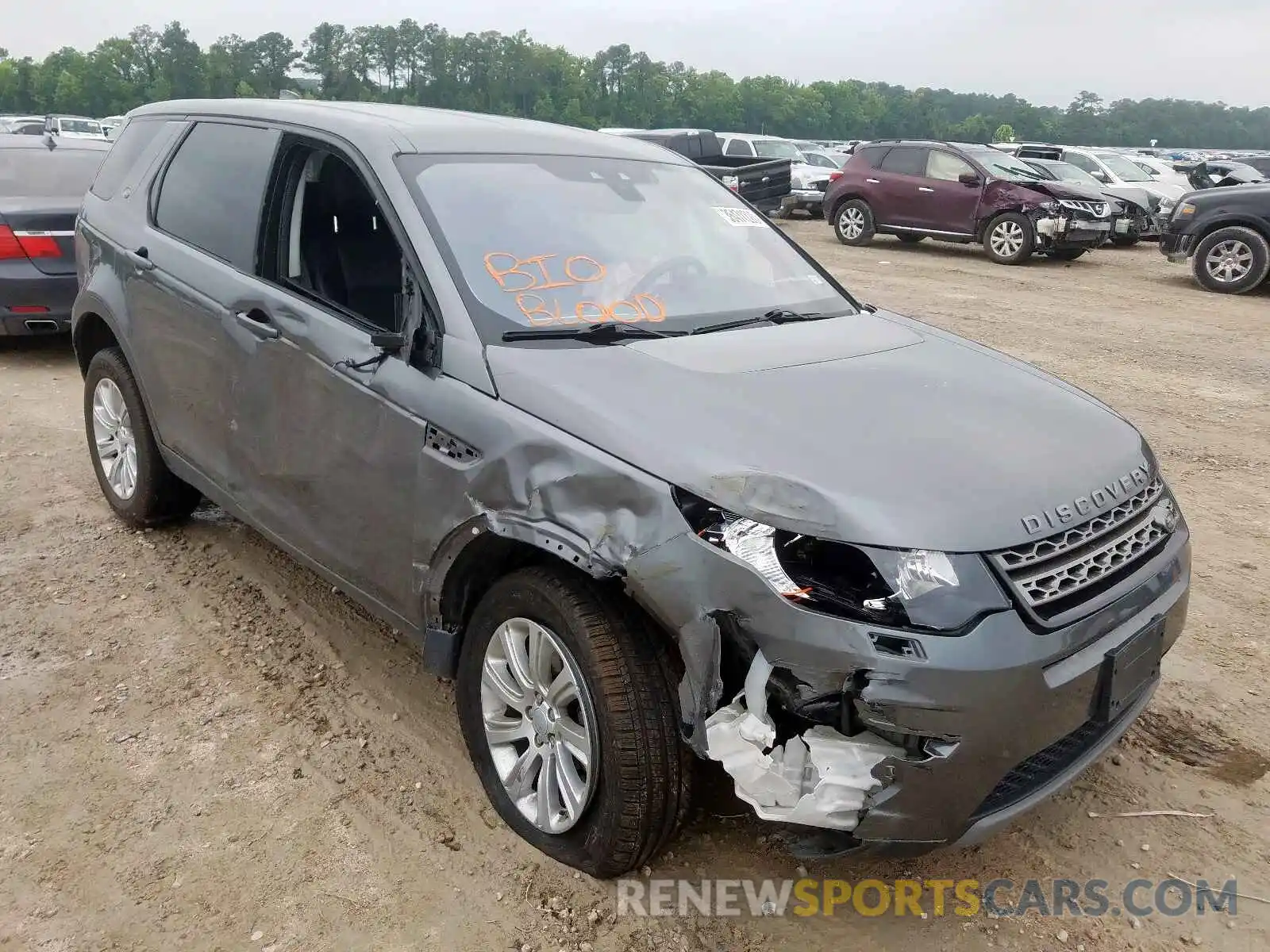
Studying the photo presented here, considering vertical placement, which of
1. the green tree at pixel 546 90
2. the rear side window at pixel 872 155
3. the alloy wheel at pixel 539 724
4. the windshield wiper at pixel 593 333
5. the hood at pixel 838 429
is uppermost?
the green tree at pixel 546 90

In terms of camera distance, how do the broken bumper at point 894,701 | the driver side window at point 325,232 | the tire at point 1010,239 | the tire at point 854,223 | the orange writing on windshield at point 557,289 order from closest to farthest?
the broken bumper at point 894,701, the orange writing on windshield at point 557,289, the driver side window at point 325,232, the tire at point 1010,239, the tire at point 854,223

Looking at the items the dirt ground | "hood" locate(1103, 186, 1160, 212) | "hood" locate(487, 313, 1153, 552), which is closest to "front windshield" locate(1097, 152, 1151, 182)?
"hood" locate(1103, 186, 1160, 212)

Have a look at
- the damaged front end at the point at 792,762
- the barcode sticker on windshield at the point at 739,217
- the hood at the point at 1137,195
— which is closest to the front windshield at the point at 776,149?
the hood at the point at 1137,195

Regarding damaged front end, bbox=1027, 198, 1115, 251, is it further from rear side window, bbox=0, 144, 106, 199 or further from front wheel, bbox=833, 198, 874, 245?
rear side window, bbox=0, 144, 106, 199

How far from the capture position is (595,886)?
2.54 meters

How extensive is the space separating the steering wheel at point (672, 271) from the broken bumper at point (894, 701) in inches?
46.8

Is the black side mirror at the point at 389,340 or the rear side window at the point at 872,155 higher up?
the rear side window at the point at 872,155

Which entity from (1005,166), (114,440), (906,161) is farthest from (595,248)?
(906,161)

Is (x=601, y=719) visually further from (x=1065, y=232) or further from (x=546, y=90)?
(x=546, y=90)

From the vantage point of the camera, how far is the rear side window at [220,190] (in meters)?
3.51

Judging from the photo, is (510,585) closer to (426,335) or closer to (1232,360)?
(426,335)

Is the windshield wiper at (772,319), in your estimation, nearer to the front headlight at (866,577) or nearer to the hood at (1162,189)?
the front headlight at (866,577)

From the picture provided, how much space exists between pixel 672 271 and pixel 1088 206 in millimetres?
12900

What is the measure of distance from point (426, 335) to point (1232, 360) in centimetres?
811
